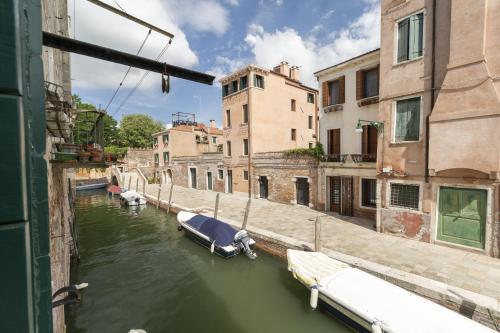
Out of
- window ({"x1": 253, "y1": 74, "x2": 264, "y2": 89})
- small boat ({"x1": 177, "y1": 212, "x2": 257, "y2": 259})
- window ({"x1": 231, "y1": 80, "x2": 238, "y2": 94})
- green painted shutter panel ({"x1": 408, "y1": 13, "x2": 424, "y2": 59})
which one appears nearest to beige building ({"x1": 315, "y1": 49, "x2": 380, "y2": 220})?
green painted shutter panel ({"x1": 408, "y1": 13, "x2": 424, "y2": 59})

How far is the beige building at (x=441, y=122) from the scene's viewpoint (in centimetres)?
870

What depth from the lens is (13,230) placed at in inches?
34.0

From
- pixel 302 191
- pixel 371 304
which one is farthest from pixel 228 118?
pixel 371 304

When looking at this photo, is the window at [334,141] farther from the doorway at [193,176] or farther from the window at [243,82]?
the doorway at [193,176]

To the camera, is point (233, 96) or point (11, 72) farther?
point (233, 96)

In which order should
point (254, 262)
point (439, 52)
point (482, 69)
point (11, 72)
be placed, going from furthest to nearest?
point (254, 262), point (439, 52), point (482, 69), point (11, 72)

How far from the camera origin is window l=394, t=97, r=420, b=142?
10.6 m

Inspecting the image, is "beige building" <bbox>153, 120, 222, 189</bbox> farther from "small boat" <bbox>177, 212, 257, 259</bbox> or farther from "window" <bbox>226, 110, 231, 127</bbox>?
"small boat" <bbox>177, 212, 257, 259</bbox>

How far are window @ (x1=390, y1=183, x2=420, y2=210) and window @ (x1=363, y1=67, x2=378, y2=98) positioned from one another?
5873mm

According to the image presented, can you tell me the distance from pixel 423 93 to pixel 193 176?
84.9ft

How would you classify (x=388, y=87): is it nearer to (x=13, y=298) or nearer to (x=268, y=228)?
(x=268, y=228)

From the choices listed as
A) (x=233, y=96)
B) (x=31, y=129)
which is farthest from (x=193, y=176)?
(x=31, y=129)

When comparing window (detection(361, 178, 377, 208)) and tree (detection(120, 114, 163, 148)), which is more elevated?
tree (detection(120, 114, 163, 148))

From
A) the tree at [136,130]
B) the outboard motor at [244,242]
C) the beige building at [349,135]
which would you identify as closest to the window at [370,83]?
the beige building at [349,135]
